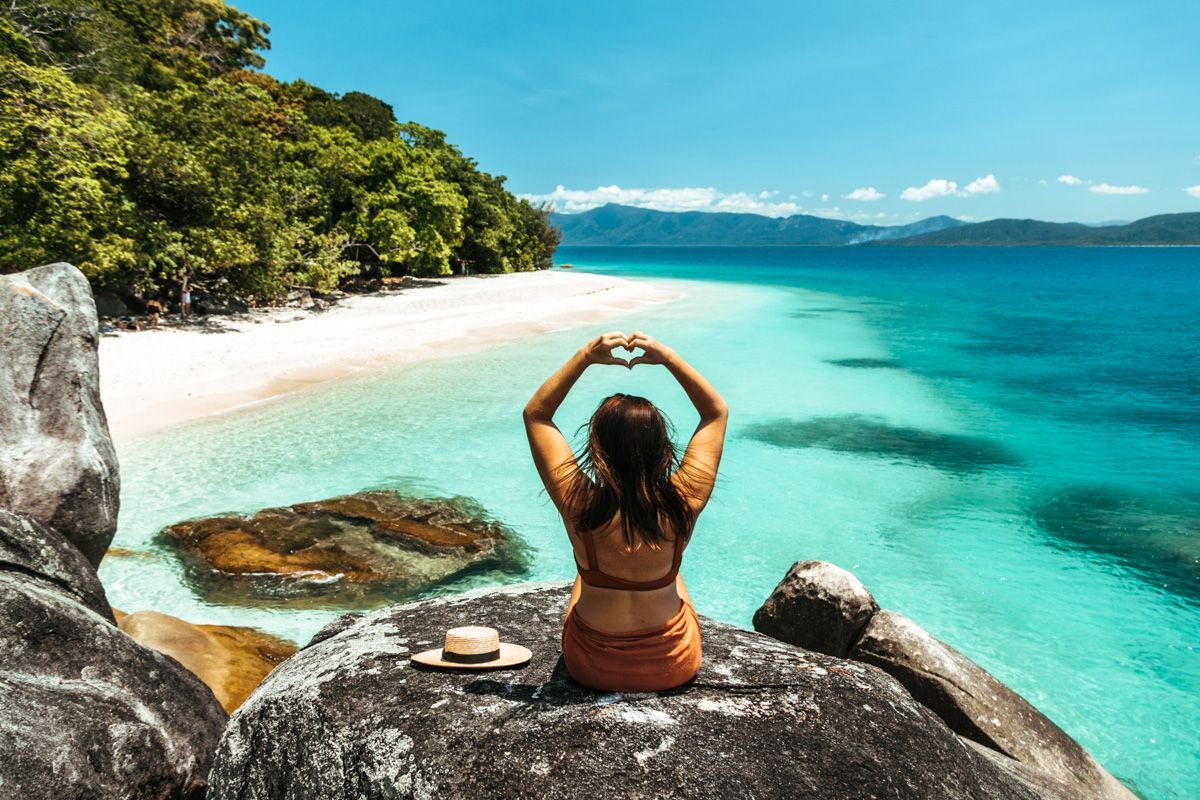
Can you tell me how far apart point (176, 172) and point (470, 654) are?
24.0m

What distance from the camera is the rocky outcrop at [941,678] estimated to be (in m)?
5.26

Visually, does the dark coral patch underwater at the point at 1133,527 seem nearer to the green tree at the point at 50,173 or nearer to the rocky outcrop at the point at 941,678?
the rocky outcrop at the point at 941,678

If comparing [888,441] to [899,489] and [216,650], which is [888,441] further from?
[216,650]

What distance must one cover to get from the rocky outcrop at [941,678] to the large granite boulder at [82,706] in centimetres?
467

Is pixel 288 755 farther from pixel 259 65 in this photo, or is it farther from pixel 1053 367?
pixel 259 65

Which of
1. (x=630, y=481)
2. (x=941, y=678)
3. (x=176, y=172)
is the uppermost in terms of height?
(x=176, y=172)

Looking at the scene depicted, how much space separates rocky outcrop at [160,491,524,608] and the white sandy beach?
5.46 metres

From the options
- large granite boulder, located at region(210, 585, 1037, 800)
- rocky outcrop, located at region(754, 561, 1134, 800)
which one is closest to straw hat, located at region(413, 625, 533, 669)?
large granite boulder, located at region(210, 585, 1037, 800)

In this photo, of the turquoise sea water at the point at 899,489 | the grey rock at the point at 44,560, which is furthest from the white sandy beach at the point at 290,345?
the grey rock at the point at 44,560

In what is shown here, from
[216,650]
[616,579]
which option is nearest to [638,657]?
[616,579]

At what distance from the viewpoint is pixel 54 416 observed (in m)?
7.16

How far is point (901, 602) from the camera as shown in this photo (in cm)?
1003

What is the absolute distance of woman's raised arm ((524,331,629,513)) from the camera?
304 cm

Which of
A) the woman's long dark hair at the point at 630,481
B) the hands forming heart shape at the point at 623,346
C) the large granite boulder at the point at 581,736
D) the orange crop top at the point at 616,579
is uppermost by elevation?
the hands forming heart shape at the point at 623,346
